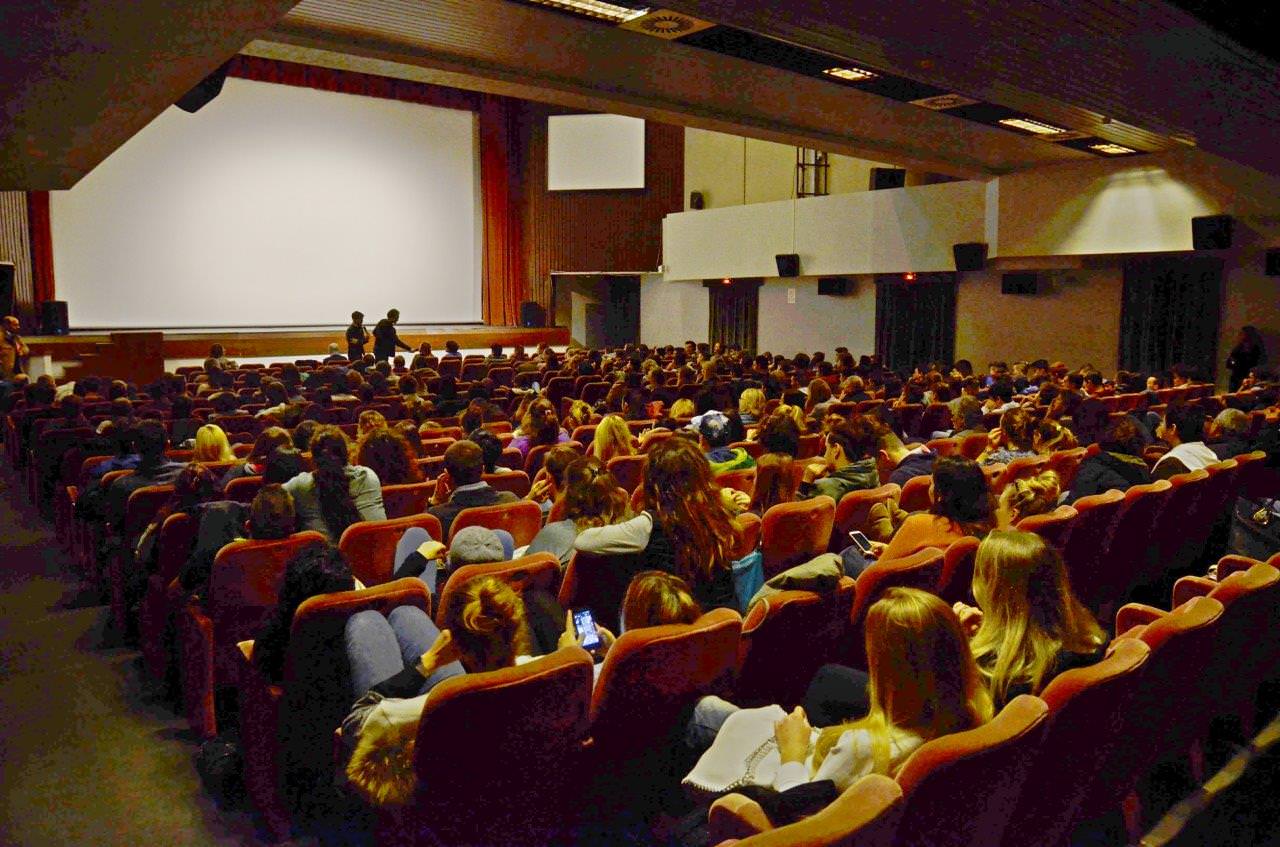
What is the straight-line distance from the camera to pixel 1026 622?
2.29 metres

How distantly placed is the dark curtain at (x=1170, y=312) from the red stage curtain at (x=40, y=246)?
1574 centimetres

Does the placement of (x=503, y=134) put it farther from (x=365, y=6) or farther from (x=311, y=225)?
(x=365, y=6)

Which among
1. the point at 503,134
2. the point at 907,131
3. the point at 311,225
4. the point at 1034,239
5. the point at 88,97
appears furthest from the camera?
the point at 503,134

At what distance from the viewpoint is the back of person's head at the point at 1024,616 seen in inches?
88.1

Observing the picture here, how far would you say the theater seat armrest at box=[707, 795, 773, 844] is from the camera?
5.54 feet

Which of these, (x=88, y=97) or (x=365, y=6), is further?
(x=365, y=6)

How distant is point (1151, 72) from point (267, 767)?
6795 millimetres

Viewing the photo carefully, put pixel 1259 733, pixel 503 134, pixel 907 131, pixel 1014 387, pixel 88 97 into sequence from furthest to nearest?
1. pixel 503 134
2. pixel 907 131
3. pixel 1014 387
4. pixel 88 97
5. pixel 1259 733

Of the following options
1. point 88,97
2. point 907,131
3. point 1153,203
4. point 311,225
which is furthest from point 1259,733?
point 311,225

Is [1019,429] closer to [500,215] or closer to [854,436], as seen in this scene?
[854,436]

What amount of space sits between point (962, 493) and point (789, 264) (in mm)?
12655

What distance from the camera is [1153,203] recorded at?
11.4 m

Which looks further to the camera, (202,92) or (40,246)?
(40,246)

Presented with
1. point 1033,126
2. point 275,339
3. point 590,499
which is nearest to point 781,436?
point 590,499
